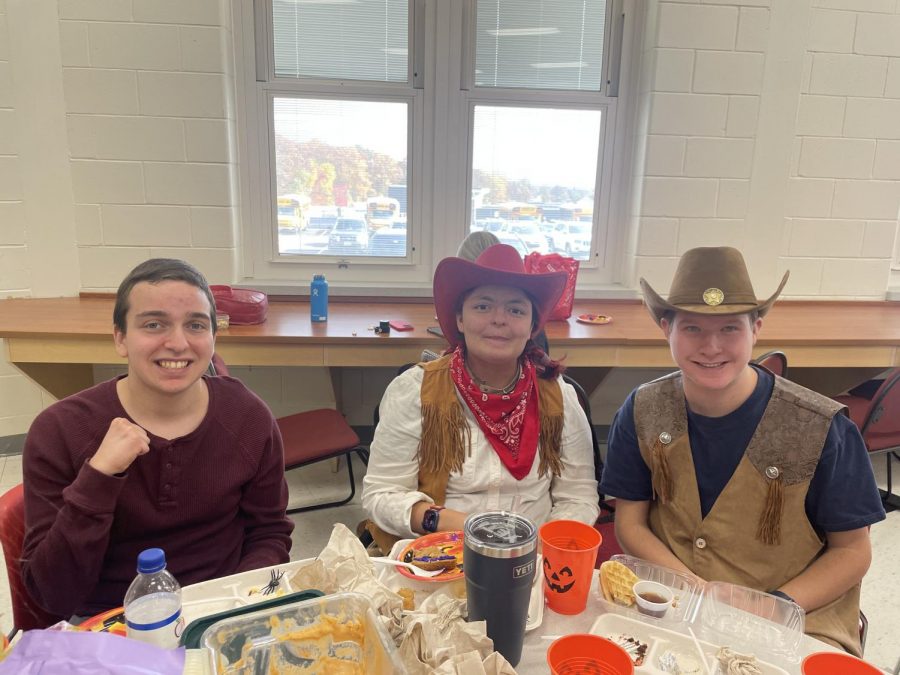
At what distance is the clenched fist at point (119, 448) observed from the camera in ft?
3.66

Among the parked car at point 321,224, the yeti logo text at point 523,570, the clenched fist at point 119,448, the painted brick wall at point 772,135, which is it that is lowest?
the yeti logo text at point 523,570

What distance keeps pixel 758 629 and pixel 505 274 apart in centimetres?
91

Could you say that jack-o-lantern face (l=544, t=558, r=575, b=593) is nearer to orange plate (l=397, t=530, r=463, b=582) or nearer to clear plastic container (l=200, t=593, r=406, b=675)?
orange plate (l=397, t=530, r=463, b=582)

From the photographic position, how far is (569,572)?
1.02 m

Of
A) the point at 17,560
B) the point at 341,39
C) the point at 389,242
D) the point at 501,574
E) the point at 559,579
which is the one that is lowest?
the point at 17,560

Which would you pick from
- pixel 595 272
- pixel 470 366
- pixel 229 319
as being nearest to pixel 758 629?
pixel 470 366

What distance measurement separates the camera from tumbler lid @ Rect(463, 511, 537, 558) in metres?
0.83

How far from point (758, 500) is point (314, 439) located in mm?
1716

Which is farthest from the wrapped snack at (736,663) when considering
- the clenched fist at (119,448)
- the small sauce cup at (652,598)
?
the clenched fist at (119,448)

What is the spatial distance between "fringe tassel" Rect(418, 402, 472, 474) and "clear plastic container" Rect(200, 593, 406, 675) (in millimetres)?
759

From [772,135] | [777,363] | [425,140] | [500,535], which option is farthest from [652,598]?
[772,135]

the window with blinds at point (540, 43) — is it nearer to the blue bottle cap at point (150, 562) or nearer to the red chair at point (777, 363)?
the red chair at point (777, 363)

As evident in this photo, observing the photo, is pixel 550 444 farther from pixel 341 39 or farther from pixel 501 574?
pixel 341 39

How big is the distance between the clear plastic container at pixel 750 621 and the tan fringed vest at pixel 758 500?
1.12ft
